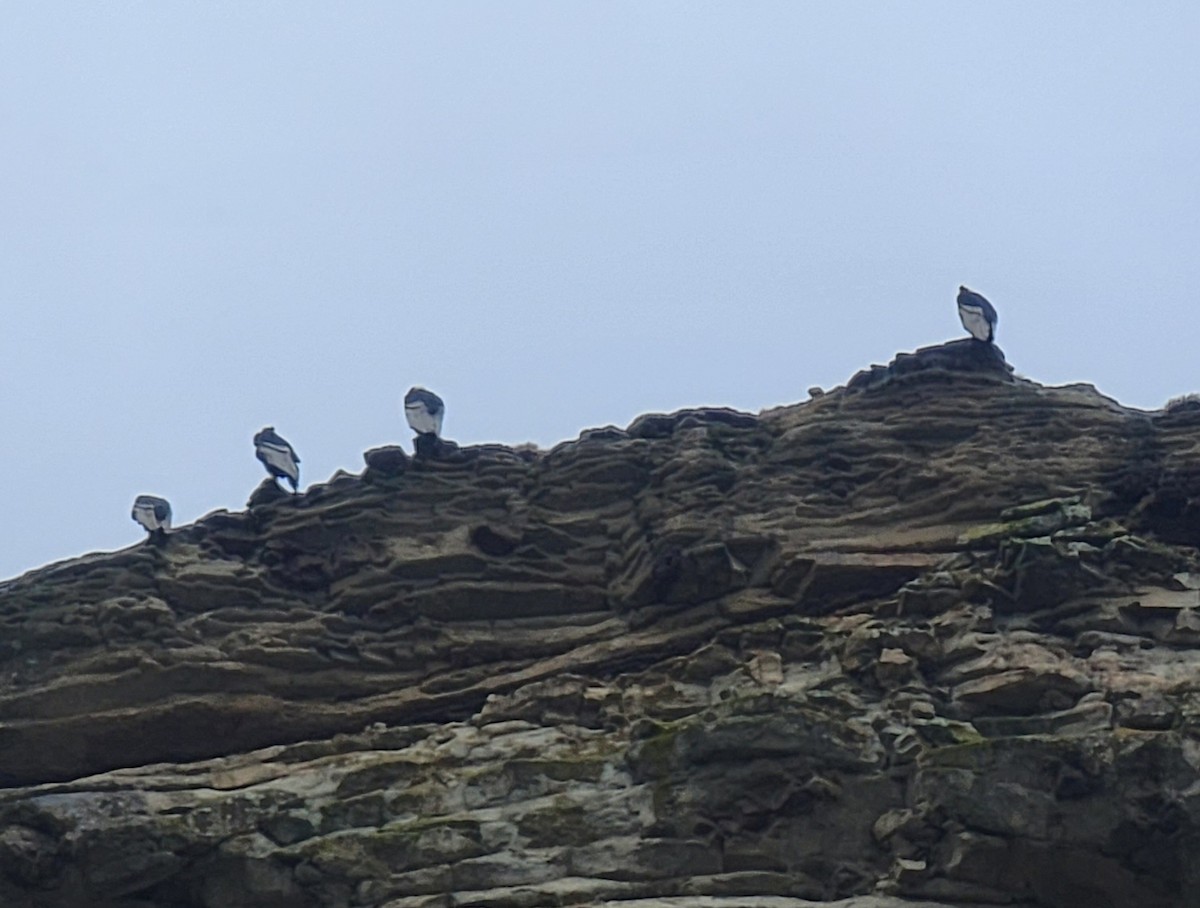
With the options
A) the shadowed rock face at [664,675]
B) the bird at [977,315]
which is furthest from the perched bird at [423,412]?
the bird at [977,315]

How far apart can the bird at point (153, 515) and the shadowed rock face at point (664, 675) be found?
0.55 m

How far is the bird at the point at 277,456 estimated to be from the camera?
123 feet

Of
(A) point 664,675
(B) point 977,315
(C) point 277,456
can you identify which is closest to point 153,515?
(C) point 277,456

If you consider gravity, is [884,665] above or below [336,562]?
below

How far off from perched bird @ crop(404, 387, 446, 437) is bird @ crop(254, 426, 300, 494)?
109 inches

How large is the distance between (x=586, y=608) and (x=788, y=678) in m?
5.18

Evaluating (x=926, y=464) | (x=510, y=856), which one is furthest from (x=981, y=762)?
(x=926, y=464)

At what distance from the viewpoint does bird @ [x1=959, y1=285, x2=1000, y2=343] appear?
36312 millimetres

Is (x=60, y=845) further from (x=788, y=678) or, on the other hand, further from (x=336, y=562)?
(x=788, y=678)

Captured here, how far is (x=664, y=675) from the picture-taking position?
99.3 feet

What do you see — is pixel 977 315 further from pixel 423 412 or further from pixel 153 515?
pixel 153 515

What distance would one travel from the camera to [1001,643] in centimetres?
2842

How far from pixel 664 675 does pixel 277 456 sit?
11140 mm

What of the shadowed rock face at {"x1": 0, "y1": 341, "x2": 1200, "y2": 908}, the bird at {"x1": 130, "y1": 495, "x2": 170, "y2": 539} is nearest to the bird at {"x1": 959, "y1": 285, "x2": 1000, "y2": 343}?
the shadowed rock face at {"x1": 0, "y1": 341, "x2": 1200, "y2": 908}
